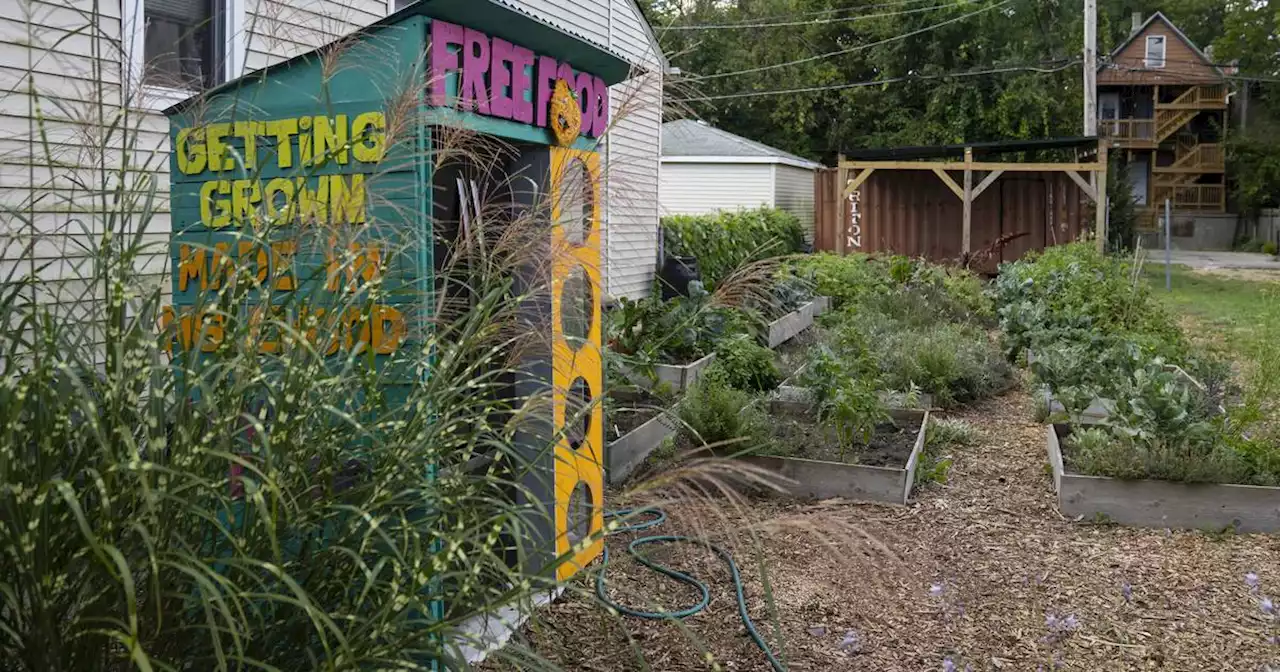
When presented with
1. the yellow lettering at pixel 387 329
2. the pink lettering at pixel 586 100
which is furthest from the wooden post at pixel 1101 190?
the yellow lettering at pixel 387 329

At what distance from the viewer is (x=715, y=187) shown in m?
24.5

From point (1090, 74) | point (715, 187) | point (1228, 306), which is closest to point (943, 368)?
point (1228, 306)

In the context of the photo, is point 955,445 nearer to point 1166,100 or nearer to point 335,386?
point 335,386

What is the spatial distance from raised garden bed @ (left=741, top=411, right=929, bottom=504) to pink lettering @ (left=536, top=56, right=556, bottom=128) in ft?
7.70

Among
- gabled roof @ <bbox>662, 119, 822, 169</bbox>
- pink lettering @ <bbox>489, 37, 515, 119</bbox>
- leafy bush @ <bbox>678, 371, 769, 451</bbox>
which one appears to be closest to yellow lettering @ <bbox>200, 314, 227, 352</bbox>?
pink lettering @ <bbox>489, 37, 515, 119</bbox>

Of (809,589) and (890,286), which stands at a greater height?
(890,286)

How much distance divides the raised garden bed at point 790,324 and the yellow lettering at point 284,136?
246 inches

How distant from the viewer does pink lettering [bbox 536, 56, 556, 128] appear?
350 centimetres

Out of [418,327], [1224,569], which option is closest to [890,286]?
[1224,569]

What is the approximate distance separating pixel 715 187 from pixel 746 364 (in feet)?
57.9

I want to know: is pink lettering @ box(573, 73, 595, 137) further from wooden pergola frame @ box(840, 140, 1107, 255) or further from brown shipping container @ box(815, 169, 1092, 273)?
brown shipping container @ box(815, 169, 1092, 273)

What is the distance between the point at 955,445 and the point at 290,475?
5300 millimetres

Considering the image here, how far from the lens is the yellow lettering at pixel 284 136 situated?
2924 mm

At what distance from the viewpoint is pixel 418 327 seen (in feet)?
7.84
